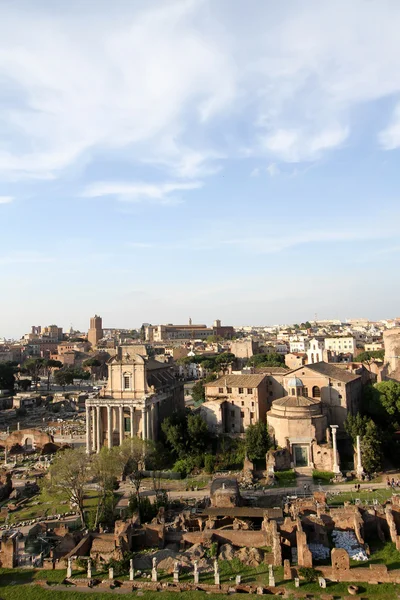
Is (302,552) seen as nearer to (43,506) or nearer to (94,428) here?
(43,506)

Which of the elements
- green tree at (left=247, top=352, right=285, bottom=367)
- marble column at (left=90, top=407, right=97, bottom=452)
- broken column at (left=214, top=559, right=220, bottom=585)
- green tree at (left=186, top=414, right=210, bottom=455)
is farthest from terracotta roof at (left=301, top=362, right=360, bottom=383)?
green tree at (left=247, top=352, right=285, bottom=367)

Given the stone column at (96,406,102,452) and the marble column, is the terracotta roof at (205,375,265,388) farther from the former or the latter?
the marble column

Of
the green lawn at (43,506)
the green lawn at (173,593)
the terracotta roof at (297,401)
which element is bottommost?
the green lawn at (43,506)

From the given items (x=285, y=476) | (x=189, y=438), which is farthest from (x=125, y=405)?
(x=285, y=476)

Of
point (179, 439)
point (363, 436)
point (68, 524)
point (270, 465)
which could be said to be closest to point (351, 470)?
point (363, 436)

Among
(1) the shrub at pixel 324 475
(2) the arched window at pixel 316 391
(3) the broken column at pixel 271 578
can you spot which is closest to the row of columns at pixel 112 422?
(2) the arched window at pixel 316 391

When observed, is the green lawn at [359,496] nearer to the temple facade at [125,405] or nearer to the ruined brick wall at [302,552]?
the ruined brick wall at [302,552]
